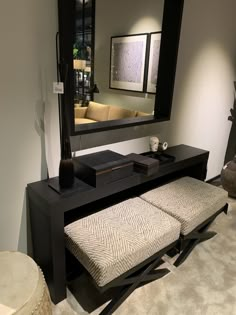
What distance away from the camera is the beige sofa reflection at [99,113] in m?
1.67

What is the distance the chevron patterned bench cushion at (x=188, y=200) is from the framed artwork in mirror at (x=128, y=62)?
0.87m

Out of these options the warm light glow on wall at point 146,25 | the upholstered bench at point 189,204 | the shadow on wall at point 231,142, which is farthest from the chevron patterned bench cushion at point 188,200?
the shadow on wall at point 231,142

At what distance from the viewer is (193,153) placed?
227 centimetres

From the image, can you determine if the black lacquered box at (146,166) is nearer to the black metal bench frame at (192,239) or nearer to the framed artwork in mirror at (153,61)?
the black metal bench frame at (192,239)

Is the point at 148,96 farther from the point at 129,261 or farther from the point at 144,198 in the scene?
the point at 129,261

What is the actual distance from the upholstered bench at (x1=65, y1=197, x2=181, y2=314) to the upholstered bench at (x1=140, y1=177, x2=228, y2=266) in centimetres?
9

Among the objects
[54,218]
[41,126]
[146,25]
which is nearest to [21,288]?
[54,218]

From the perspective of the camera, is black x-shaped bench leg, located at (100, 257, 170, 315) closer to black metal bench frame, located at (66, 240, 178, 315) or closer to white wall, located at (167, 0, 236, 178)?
black metal bench frame, located at (66, 240, 178, 315)

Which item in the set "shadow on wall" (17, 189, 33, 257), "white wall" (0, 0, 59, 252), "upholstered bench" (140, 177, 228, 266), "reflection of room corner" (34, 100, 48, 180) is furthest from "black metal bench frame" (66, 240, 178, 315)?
"reflection of room corner" (34, 100, 48, 180)

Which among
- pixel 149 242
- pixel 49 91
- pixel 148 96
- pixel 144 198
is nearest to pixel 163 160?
pixel 144 198

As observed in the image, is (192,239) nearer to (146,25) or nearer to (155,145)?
(155,145)

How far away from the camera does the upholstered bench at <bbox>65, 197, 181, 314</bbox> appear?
1307 millimetres

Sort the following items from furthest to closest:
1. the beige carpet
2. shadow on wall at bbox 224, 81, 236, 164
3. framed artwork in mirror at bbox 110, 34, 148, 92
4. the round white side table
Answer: shadow on wall at bbox 224, 81, 236, 164
framed artwork in mirror at bbox 110, 34, 148, 92
the beige carpet
the round white side table

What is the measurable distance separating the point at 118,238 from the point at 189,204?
2.20 ft
